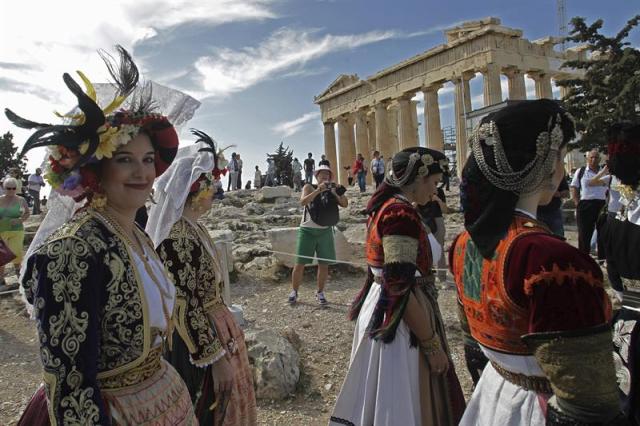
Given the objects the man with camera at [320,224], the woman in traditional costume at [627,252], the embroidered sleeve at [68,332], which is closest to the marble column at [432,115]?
the man with camera at [320,224]

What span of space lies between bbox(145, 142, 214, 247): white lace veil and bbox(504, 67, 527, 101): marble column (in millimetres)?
27089

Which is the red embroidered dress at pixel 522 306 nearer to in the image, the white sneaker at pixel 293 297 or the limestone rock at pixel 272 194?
the white sneaker at pixel 293 297

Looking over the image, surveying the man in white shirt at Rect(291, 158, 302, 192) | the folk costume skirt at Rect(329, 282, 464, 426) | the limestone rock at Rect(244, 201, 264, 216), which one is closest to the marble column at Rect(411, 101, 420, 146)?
the man in white shirt at Rect(291, 158, 302, 192)

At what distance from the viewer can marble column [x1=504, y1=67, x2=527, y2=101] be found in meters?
26.8

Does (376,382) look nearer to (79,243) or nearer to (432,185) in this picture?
(432,185)

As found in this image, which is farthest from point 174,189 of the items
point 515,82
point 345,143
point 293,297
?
point 345,143

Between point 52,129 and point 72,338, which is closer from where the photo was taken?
point 72,338

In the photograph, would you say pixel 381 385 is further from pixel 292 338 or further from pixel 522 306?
pixel 292 338

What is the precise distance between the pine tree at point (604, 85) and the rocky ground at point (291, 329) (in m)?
5.99

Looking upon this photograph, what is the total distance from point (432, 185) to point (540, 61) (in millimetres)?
28721

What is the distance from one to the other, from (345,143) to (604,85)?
26.6 meters

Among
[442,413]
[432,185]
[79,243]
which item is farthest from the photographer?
[432,185]

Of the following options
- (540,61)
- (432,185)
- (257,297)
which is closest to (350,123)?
(540,61)

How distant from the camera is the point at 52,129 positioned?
1716mm
